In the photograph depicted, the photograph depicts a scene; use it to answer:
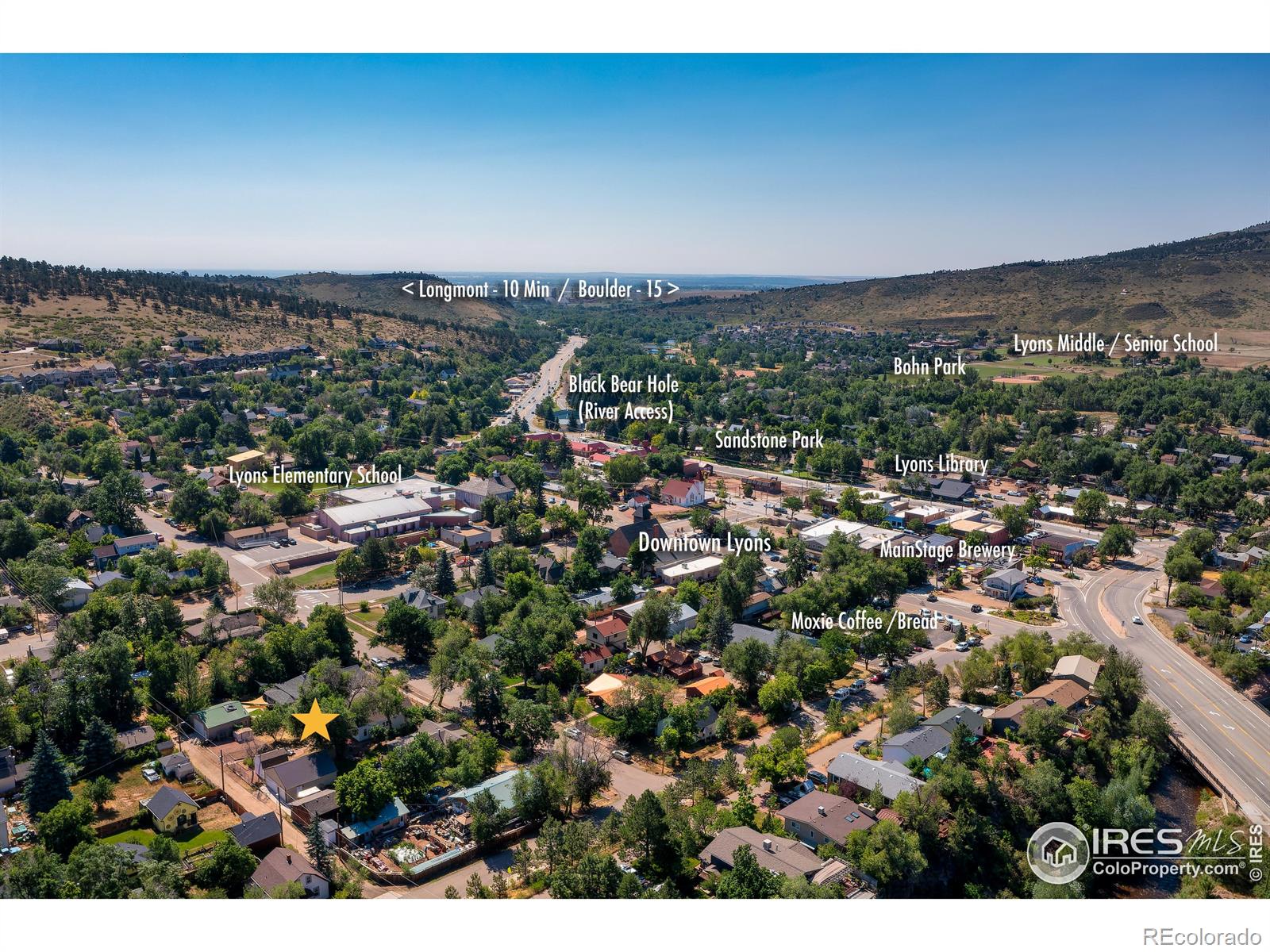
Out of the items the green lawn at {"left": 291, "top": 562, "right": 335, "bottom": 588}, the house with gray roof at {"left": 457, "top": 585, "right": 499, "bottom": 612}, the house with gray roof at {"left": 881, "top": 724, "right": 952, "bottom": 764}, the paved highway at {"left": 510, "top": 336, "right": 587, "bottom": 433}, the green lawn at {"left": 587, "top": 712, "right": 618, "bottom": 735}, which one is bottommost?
the green lawn at {"left": 587, "top": 712, "right": 618, "bottom": 735}

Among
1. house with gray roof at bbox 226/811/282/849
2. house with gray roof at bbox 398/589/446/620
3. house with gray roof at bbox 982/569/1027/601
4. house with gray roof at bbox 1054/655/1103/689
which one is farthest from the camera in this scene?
house with gray roof at bbox 982/569/1027/601

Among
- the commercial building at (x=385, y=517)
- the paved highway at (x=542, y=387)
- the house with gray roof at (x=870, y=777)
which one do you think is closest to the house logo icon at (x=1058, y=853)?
the house with gray roof at (x=870, y=777)

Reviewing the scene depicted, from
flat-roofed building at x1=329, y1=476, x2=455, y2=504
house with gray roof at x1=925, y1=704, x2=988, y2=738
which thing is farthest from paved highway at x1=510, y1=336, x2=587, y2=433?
house with gray roof at x1=925, y1=704, x2=988, y2=738

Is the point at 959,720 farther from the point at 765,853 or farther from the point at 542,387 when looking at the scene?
the point at 542,387

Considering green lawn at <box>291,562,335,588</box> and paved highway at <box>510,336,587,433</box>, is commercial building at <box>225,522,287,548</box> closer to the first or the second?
green lawn at <box>291,562,335,588</box>

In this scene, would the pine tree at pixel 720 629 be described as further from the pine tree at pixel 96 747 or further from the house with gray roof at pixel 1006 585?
the pine tree at pixel 96 747

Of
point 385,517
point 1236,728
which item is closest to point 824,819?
point 1236,728
